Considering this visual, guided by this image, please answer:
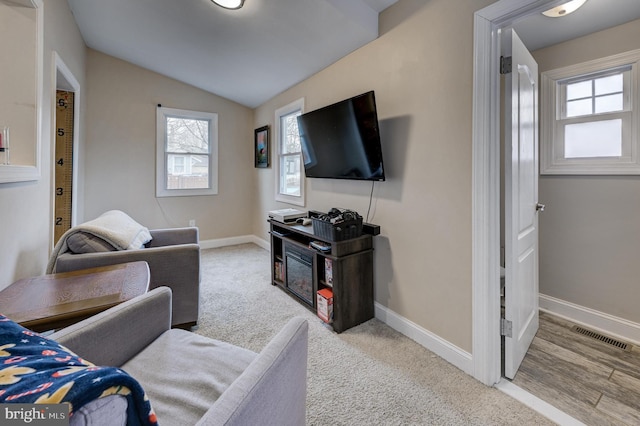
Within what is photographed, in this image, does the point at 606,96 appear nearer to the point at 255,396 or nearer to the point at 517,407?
the point at 517,407

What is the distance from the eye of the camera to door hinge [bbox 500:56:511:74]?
1566 mm

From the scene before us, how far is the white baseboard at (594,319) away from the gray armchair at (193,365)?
2.49 m

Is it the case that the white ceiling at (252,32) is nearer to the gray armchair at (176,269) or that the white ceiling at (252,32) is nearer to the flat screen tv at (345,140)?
the flat screen tv at (345,140)

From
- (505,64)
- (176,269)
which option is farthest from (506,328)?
(176,269)

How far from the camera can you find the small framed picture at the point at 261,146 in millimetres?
4328

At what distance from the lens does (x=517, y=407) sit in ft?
4.79

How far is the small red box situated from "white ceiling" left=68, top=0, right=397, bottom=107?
2.05 meters

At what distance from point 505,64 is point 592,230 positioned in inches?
63.7

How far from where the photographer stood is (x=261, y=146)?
14.7 feet

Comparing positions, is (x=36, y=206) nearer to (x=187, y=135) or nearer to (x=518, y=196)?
(x=187, y=135)

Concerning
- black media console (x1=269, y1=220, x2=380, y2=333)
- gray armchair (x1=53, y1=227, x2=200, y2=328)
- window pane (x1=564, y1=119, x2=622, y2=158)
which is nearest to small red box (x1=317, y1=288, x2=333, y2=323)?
black media console (x1=269, y1=220, x2=380, y2=333)

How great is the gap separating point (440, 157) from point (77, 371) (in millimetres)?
1902

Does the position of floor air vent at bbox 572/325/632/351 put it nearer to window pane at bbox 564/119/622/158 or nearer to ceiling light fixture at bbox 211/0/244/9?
window pane at bbox 564/119/622/158

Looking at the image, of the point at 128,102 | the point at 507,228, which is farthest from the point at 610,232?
the point at 128,102
